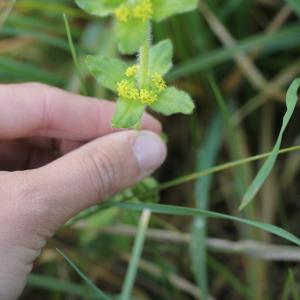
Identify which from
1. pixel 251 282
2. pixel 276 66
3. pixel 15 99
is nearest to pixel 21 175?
pixel 15 99

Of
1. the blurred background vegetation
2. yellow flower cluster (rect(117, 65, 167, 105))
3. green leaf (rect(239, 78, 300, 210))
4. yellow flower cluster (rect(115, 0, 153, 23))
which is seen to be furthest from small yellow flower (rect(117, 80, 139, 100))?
the blurred background vegetation

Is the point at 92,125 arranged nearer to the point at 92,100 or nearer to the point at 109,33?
the point at 92,100

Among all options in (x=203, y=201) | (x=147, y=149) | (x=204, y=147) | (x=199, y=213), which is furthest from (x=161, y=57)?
(x=204, y=147)

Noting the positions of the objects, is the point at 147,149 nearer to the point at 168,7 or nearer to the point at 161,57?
the point at 161,57

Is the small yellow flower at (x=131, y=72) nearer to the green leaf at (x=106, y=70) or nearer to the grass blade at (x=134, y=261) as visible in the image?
the green leaf at (x=106, y=70)

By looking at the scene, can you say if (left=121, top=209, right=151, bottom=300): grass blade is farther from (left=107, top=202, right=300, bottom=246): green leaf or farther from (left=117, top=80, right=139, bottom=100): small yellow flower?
(left=117, top=80, right=139, bottom=100): small yellow flower

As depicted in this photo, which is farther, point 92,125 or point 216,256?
point 216,256

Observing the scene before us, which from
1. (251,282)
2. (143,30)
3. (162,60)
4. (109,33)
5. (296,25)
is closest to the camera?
(143,30)
